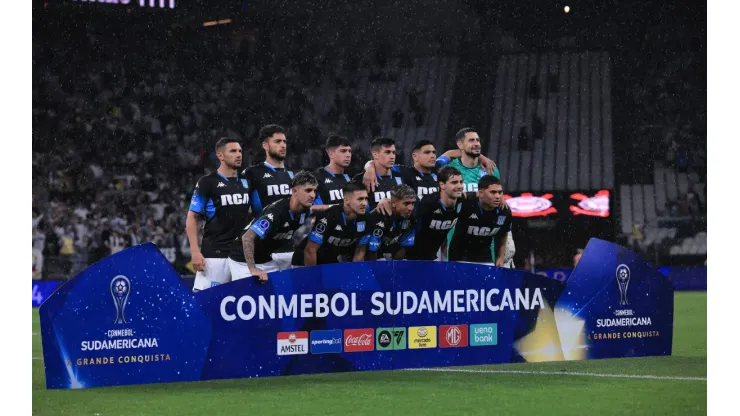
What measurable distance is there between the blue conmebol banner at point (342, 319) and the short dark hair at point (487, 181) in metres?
0.63

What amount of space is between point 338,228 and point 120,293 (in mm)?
1714

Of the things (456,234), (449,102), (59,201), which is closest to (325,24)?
(449,102)

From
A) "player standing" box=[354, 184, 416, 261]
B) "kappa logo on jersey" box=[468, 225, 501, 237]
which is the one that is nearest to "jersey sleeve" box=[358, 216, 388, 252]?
"player standing" box=[354, 184, 416, 261]

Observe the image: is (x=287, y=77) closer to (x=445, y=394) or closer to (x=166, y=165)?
(x=166, y=165)

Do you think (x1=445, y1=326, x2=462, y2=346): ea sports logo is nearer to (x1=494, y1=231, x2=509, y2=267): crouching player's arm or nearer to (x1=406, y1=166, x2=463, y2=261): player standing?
(x1=406, y1=166, x2=463, y2=261): player standing

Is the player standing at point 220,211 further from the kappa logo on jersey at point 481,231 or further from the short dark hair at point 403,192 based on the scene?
the kappa logo on jersey at point 481,231

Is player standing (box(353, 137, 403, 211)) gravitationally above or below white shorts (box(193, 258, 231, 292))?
above

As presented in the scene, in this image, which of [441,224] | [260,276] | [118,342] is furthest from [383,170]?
[118,342]

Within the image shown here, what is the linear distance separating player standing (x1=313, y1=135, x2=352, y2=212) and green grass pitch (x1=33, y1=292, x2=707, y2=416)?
1.33 m

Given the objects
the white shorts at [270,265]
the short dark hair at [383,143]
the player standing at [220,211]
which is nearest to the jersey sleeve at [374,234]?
the short dark hair at [383,143]

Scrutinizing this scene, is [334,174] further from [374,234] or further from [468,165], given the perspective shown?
[468,165]

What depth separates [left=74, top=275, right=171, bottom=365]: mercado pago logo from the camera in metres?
7.07

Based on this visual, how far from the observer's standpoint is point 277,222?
796 centimetres

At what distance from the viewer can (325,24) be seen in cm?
1473
